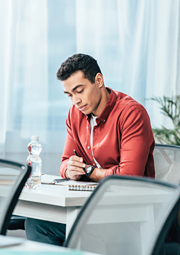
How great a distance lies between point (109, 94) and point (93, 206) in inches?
44.3

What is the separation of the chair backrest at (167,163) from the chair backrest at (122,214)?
783 mm

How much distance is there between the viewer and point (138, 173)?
151cm

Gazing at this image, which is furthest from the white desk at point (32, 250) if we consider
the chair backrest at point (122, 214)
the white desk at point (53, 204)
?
the white desk at point (53, 204)

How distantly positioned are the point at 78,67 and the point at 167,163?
68cm

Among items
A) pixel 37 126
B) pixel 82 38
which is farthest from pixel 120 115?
pixel 82 38

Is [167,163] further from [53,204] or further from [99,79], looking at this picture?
[53,204]

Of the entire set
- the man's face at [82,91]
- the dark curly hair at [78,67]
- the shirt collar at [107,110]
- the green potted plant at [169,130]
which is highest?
the dark curly hair at [78,67]

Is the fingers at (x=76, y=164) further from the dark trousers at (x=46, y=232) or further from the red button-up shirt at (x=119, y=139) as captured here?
the dark trousers at (x=46, y=232)

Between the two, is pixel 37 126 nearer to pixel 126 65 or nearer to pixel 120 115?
pixel 126 65

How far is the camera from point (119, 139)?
163 cm

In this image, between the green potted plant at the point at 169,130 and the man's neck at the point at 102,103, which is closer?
the man's neck at the point at 102,103

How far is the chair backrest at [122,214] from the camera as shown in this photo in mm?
736

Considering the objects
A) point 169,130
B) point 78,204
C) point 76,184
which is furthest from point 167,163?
point 169,130

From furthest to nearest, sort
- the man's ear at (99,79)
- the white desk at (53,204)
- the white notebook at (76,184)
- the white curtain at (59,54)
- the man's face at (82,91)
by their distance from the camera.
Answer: the white curtain at (59,54) < the man's ear at (99,79) < the man's face at (82,91) < the white notebook at (76,184) < the white desk at (53,204)
